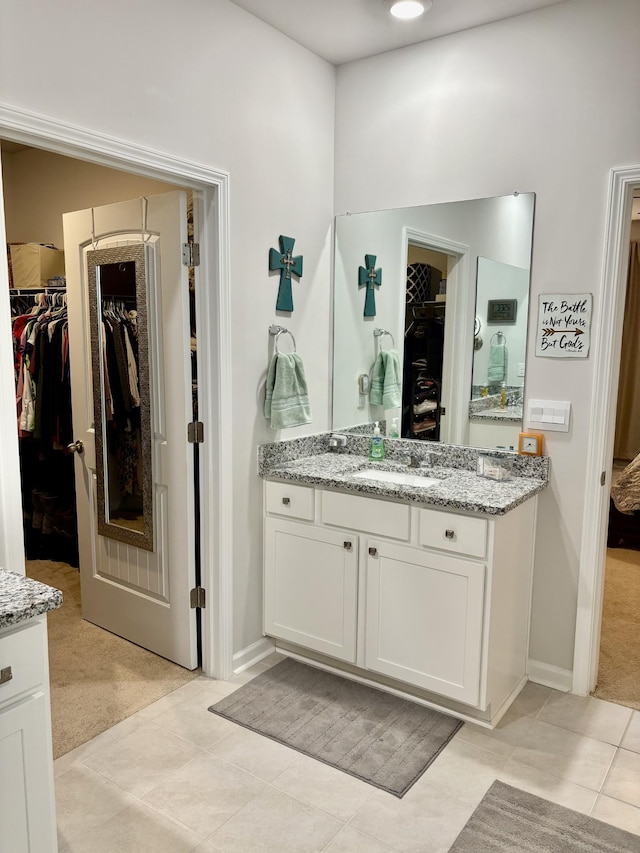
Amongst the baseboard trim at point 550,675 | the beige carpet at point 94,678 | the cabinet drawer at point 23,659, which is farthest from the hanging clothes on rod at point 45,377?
the baseboard trim at point 550,675

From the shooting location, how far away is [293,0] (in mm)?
2488

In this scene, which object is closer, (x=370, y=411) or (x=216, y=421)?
(x=216, y=421)

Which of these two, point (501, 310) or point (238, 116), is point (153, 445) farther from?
point (501, 310)

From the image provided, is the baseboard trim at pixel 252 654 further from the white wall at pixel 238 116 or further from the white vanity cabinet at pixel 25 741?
the white vanity cabinet at pixel 25 741

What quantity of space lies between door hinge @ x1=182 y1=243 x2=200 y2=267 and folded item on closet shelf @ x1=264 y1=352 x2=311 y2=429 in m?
0.53

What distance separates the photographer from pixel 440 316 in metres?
3.00

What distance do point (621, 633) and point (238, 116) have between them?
302cm

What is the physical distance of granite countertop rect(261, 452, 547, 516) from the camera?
2404 millimetres

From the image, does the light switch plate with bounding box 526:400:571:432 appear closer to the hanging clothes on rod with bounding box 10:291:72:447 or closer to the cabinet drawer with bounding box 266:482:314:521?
the cabinet drawer with bounding box 266:482:314:521

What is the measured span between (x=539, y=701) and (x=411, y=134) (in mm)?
2483

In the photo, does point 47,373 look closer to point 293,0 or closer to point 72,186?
point 72,186

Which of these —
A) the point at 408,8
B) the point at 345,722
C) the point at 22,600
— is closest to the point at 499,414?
the point at 345,722

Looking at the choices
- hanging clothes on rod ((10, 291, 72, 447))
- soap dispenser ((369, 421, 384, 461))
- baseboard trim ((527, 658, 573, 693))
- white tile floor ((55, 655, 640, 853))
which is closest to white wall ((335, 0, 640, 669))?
baseboard trim ((527, 658, 573, 693))

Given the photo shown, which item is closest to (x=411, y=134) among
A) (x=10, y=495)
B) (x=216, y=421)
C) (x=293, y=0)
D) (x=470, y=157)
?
(x=470, y=157)
